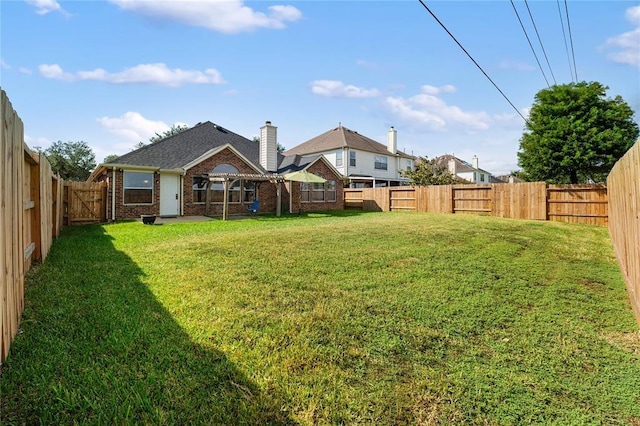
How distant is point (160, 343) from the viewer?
119 inches

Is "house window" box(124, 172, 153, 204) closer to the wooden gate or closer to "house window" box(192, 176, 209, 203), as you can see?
the wooden gate

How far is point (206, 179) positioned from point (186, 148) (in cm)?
260

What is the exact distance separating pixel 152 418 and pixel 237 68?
35.9ft

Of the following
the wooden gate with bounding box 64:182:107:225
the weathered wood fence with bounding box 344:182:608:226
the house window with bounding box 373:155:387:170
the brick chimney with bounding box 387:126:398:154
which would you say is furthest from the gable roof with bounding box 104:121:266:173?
the brick chimney with bounding box 387:126:398:154

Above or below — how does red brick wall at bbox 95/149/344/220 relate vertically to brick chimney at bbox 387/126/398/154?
below

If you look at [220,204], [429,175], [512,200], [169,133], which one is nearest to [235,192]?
[220,204]

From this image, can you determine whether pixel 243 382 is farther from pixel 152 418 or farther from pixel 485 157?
pixel 485 157

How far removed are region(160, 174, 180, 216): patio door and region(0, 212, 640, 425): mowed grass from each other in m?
10.8

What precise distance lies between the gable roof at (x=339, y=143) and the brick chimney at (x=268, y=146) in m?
8.90

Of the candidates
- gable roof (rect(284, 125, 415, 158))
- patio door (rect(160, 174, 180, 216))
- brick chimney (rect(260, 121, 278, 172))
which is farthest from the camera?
gable roof (rect(284, 125, 415, 158))

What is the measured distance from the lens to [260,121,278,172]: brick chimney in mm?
20891

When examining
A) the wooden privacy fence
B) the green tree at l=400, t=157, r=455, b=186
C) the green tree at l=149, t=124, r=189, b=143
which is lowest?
the wooden privacy fence

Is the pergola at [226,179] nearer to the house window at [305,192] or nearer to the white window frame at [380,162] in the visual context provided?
the house window at [305,192]

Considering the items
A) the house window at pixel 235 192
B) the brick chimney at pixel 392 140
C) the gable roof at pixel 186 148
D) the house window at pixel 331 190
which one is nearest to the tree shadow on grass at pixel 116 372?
the gable roof at pixel 186 148
